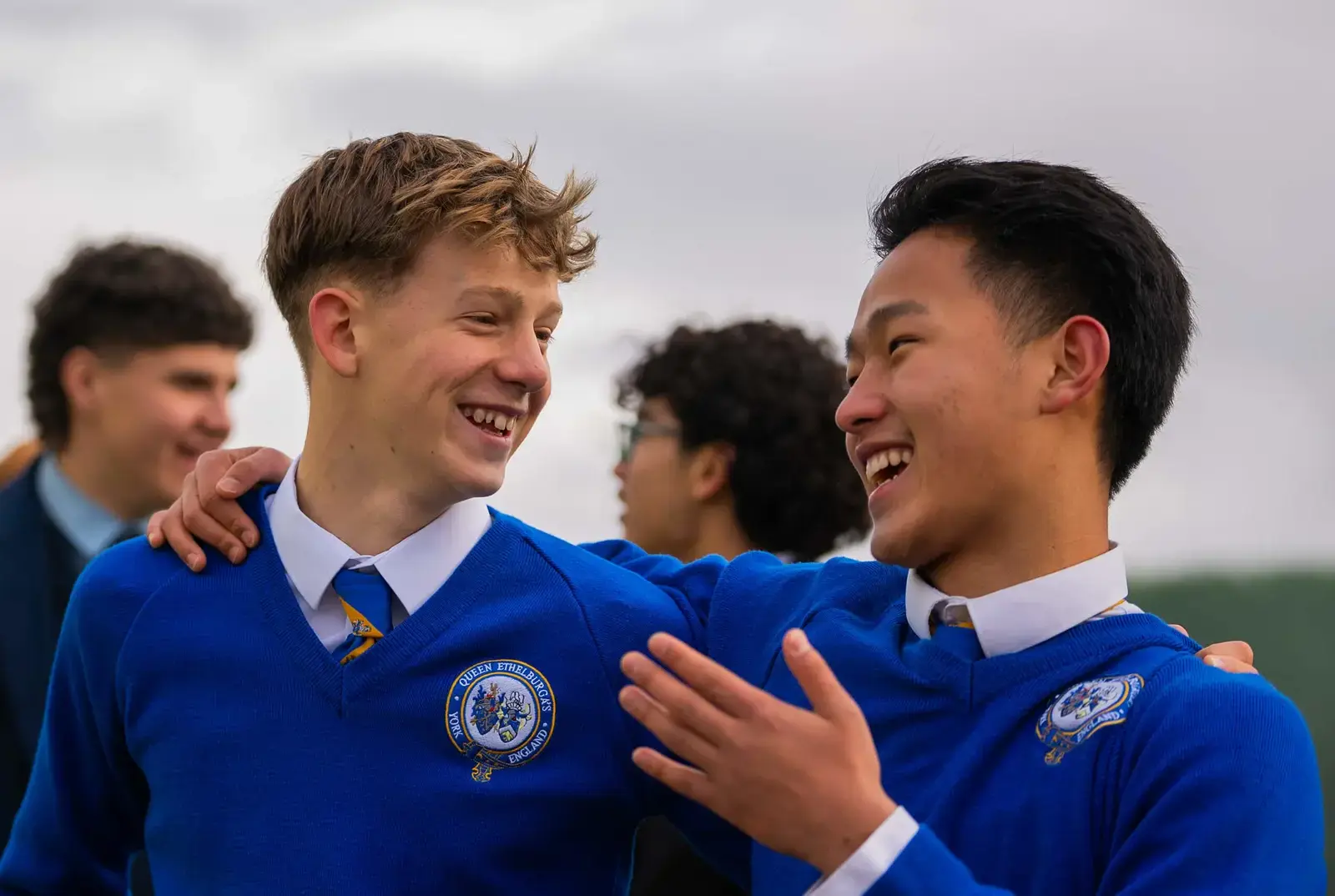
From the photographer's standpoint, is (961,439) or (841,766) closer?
(841,766)

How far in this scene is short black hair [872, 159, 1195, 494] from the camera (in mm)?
2693

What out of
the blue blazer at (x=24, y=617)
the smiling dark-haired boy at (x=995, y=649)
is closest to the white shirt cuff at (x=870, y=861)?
the smiling dark-haired boy at (x=995, y=649)

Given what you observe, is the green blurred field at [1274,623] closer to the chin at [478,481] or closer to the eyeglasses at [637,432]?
the eyeglasses at [637,432]

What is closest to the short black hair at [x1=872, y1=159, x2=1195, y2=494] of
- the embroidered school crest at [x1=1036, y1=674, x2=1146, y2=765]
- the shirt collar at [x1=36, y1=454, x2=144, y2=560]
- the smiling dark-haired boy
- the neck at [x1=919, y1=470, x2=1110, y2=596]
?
the smiling dark-haired boy

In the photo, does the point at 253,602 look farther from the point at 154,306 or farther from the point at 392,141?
the point at 154,306

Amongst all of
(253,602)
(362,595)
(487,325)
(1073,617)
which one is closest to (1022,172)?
(1073,617)

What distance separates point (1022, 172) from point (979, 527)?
666 millimetres

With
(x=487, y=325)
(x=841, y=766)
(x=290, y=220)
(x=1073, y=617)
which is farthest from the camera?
(x=290, y=220)

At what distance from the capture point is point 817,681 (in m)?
2.12

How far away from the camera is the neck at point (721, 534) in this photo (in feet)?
13.5

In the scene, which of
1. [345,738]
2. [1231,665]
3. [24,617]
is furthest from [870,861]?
[24,617]

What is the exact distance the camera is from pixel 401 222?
9.59 feet

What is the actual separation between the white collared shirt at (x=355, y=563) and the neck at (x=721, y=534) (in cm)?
133

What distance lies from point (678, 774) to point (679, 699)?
0.11 meters
